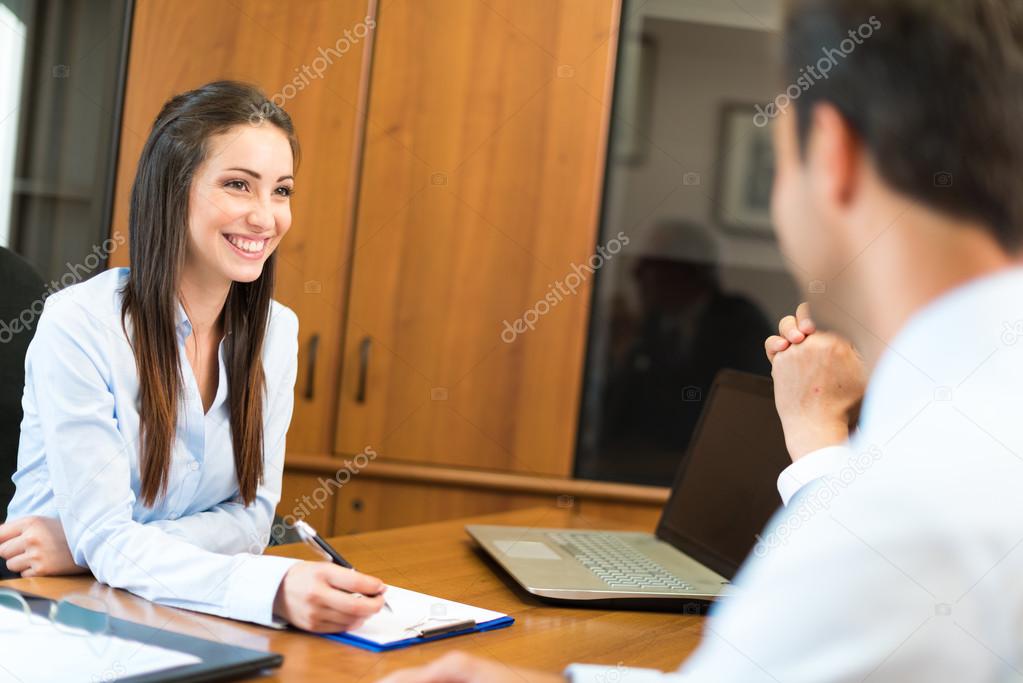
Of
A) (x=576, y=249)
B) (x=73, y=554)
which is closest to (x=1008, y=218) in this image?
(x=73, y=554)

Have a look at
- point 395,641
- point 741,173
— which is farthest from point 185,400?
point 741,173

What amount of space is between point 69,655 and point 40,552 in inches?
17.0

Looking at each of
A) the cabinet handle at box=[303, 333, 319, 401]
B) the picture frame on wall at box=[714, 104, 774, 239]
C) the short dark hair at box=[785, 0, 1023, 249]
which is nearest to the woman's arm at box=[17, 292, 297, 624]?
the short dark hair at box=[785, 0, 1023, 249]

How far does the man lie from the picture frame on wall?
2422mm

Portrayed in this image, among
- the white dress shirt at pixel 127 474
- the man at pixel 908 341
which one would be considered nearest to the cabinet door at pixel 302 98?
the white dress shirt at pixel 127 474

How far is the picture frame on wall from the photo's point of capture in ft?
10.3

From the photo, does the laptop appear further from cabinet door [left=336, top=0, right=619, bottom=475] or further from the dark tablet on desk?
cabinet door [left=336, top=0, right=619, bottom=475]

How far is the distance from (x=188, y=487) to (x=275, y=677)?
0.66m

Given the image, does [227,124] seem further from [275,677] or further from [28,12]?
[28,12]

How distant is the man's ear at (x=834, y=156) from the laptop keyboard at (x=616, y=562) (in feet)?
2.75

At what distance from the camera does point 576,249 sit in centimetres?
304

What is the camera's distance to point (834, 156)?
2.23 ft

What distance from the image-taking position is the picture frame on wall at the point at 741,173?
3.15 meters

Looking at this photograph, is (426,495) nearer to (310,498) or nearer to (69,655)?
(310,498)
